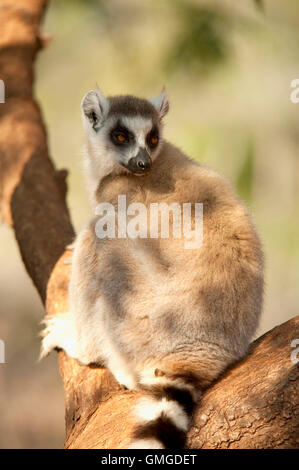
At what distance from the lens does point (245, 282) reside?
93.8 inches

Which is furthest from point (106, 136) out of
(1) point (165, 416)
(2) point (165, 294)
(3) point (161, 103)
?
(1) point (165, 416)

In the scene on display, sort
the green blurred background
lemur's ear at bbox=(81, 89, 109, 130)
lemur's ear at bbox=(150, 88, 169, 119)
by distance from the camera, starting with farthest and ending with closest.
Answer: the green blurred background, lemur's ear at bbox=(150, 88, 169, 119), lemur's ear at bbox=(81, 89, 109, 130)

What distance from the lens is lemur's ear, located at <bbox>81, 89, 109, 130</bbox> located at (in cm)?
315

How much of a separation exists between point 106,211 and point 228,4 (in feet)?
17.4

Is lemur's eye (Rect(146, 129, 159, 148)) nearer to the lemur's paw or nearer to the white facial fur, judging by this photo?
the white facial fur

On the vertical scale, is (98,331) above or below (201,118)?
below

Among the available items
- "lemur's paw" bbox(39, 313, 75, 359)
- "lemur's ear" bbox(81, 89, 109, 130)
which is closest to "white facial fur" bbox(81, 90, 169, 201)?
"lemur's ear" bbox(81, 89, 109, 130)

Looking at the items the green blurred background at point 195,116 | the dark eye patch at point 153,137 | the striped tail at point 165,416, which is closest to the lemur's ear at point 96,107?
the dark eye patch at point 153,137

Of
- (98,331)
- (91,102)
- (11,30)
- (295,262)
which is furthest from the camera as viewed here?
(295,262)

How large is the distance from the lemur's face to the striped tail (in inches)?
43.5

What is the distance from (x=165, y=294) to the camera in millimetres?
2385

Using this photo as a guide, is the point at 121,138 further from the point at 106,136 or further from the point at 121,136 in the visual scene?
the point at 106,136
